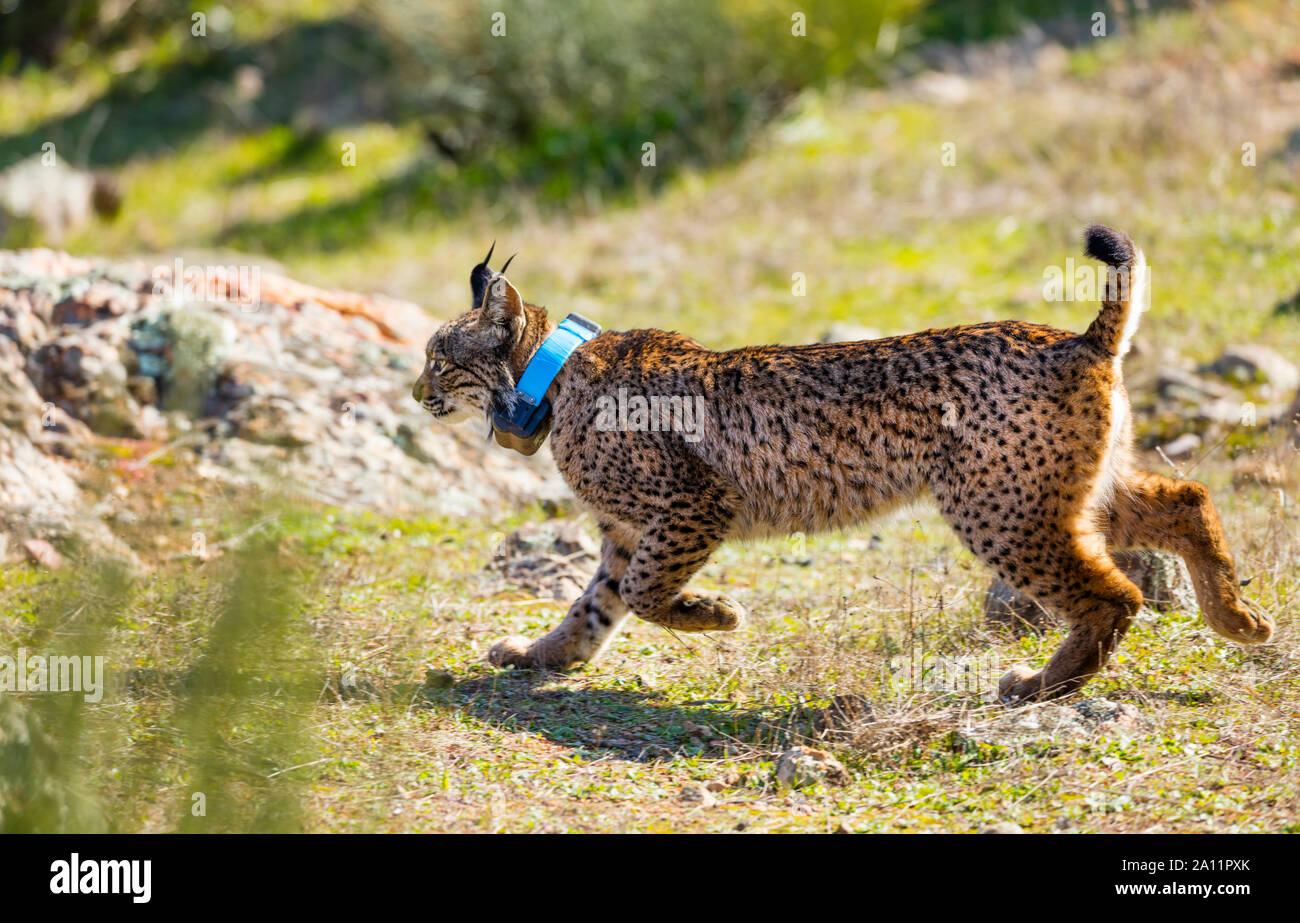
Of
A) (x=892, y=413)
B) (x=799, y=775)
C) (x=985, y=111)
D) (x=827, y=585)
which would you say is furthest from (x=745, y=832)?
(x=985, y=111)

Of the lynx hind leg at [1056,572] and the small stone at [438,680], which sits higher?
the lynx hind leg at [1056,572]

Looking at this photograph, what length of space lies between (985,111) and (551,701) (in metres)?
11.7

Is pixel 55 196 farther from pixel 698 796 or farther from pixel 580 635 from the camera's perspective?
pixel 698 796

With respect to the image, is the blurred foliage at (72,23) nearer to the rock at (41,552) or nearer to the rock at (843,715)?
the rock at (41,552)

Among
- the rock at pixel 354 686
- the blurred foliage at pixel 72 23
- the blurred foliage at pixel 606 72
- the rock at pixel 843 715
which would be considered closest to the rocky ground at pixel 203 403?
the rock at pixel 354 686

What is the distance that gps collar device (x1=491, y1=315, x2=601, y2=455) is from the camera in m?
5.99

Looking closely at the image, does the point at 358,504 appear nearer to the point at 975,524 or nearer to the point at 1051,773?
the point at 975,524

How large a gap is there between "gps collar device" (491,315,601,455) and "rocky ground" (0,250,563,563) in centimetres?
169

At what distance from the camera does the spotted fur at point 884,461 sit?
16.3ft

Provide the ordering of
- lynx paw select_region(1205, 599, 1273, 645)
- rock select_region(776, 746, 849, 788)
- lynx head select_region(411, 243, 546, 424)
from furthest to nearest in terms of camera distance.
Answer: lynx head select_region(411, 243, 546, 424)
lynx paw select_region(1205, 599, 1273, 645)
rock select_region(776, 746, 849, 788)

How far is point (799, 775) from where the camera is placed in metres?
4.59

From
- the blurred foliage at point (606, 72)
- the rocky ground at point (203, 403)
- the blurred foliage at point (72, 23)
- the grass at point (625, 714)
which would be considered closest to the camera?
the grass at point (625, 714)

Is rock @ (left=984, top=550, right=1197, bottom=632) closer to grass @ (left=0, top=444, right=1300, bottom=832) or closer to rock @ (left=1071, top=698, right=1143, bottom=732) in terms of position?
grass @ (left=0, top=444, right=1300, bottom=832)

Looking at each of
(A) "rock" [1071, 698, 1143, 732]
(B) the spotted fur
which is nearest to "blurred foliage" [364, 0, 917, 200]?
(B) the spotted fur
